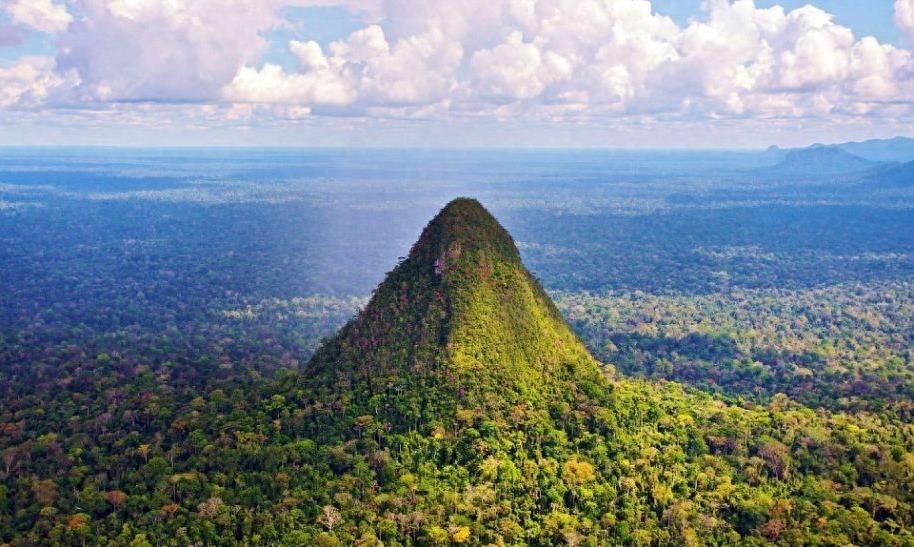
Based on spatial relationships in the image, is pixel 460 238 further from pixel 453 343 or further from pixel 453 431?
pixel 453 431

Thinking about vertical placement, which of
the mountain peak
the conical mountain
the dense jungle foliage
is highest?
the mountain peak

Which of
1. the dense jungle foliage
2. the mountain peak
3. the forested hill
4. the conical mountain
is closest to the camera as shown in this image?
the forested hill

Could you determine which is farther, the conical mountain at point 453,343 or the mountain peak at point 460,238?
the mountain peak at point 460,238

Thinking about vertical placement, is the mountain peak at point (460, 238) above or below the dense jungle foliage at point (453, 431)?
above

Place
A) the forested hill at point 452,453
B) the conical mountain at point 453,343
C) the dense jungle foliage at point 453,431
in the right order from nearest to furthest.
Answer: the forested hill at point 452,453, the dense jungle foliage at point 453,431, the conical mountain at point 453,343

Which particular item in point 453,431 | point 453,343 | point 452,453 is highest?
point 453,343

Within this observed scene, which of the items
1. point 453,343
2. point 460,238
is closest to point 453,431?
point 453,343

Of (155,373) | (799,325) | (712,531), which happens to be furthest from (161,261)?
(712,531)
